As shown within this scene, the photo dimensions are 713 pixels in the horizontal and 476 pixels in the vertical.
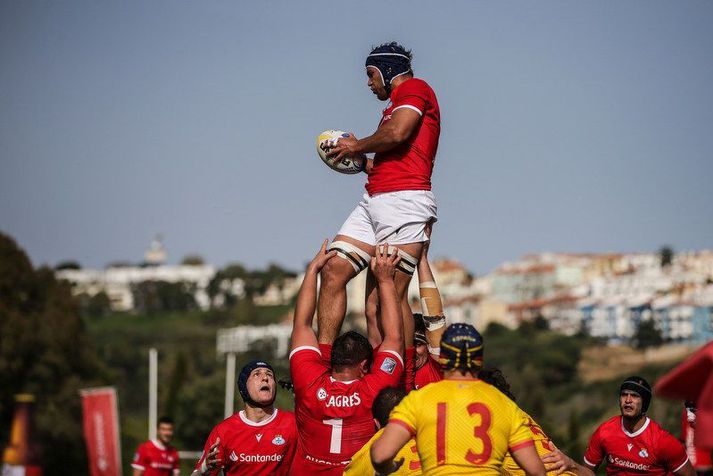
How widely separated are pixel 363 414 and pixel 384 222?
177 centimetres

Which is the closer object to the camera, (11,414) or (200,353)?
(11,414)

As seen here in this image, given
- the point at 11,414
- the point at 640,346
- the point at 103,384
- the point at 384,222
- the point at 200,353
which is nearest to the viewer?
the point at 384,222

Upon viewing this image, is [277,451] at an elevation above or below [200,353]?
above

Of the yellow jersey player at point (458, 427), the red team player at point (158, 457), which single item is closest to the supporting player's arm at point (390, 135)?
the yellow jersey player at point (458, 427)

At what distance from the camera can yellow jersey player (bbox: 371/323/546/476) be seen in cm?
818

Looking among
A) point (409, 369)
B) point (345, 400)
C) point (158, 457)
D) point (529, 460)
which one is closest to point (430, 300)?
point (409, 369)

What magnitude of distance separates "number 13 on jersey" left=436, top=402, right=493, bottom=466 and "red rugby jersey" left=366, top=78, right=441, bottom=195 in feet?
10.6

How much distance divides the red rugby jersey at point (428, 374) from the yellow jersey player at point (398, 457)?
6.92 feet

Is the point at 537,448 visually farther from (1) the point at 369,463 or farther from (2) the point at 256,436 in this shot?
(2) the point at 256,436

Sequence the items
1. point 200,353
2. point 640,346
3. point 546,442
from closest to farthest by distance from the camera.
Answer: point 546,442 < point 200,353 < point 640,346

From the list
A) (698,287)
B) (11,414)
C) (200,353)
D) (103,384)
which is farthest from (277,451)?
(698,287)

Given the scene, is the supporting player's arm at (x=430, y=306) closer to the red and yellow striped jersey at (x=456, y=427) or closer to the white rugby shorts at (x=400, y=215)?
the white rugby shorts at (x=400, y=215)

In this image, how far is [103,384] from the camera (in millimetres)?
78688

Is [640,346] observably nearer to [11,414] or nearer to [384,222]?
[11,414]
